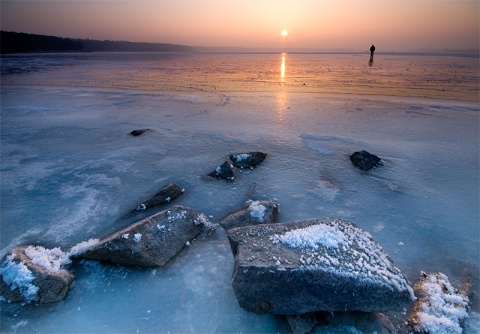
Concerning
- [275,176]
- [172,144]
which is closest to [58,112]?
[172,144]

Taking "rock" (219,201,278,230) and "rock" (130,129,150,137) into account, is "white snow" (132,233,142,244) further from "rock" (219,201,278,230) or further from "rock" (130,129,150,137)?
"rock" (130,129,150,137)

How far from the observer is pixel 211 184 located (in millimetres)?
4695

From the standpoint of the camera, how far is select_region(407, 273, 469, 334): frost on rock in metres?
2.38

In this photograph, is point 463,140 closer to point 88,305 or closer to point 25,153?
point 88,305

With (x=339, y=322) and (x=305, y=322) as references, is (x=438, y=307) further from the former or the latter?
(x=305, y=322)

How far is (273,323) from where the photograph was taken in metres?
2.36

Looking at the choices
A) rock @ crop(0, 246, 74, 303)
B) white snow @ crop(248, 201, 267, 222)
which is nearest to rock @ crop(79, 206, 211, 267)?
rock @ crop(0, 246, 74, 303)

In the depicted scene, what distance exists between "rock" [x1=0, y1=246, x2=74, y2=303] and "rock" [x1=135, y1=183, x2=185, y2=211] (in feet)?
4.47

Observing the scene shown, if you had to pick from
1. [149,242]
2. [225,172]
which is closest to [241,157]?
[225,172]

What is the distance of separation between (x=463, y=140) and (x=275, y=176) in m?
4.92

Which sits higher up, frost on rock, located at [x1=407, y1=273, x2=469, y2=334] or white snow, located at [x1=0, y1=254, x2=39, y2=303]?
white snow, located at [x1=0, y1=254, x2=39, y2=303]

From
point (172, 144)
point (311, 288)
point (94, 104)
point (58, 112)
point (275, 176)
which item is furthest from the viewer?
point (94, 104)

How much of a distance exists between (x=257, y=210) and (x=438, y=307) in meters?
2.05

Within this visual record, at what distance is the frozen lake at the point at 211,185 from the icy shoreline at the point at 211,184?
0.06 feet
